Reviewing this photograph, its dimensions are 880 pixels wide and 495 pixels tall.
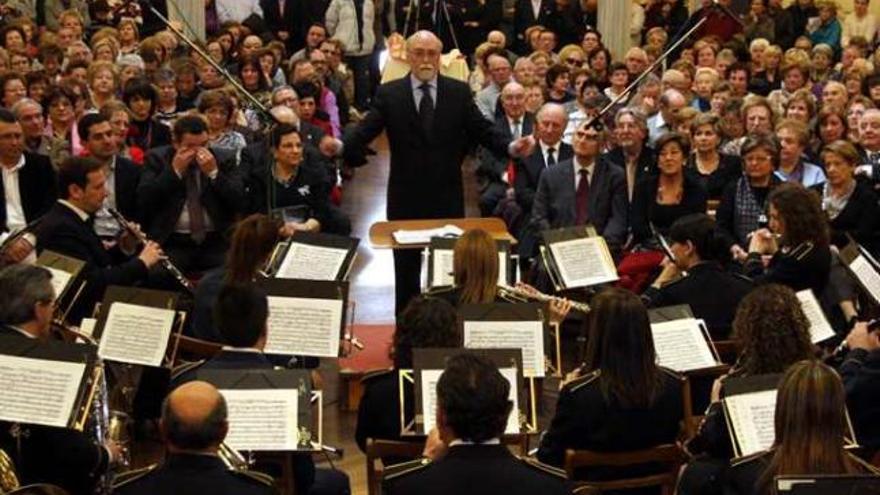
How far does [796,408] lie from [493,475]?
0.90 metres

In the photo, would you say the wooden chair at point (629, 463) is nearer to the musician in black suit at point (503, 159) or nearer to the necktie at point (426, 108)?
the necktie at point (426, 108)

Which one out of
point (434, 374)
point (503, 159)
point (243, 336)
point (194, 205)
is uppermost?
point (503, 159)

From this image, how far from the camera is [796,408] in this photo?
4.33m

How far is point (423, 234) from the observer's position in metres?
8.05

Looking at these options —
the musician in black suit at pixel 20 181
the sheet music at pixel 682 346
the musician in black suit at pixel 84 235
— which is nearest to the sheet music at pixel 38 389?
the musician in black suit at pixel 84 235

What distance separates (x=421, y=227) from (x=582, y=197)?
1.24m

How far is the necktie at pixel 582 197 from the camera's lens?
29.6ft

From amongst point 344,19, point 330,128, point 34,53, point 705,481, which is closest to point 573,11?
point 344,19

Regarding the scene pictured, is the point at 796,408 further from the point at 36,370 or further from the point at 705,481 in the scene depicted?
the point at 36,370

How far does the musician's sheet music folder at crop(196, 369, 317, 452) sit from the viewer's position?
194 inches

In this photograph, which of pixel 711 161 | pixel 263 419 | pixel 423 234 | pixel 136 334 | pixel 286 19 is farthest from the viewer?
pixel 286 19

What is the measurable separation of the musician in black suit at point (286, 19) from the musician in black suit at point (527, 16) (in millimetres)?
2368

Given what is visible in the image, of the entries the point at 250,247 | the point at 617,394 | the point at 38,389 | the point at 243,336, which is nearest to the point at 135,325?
the point at 250,247

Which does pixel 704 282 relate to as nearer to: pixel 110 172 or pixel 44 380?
pixel 44 380
